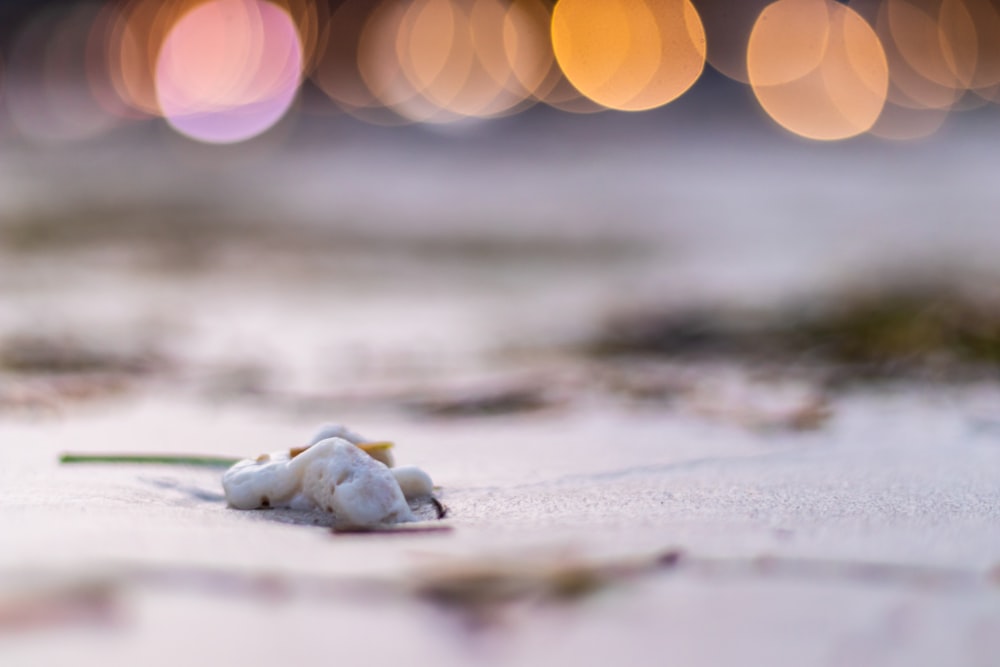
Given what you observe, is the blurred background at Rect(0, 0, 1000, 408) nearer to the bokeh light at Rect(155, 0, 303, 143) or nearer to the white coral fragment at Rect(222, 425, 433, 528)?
the bokeh light at Rect(155, 0, 303, 143)

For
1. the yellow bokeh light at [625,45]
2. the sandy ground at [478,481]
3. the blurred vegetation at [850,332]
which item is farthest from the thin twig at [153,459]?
the yellow bokeh light at [625,45]

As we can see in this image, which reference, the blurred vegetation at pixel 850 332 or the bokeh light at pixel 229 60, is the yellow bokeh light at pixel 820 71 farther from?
the blurred vegetation at pixel 850 332

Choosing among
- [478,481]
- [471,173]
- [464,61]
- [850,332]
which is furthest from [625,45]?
[478,481]

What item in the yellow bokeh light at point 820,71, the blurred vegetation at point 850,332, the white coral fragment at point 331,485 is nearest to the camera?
the white coral fragment at point 331,485

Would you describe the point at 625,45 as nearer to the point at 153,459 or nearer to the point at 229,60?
the point at 229,60

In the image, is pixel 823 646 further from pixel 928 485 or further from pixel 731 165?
pixel 731 165

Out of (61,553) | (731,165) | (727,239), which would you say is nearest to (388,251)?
(727,239)
